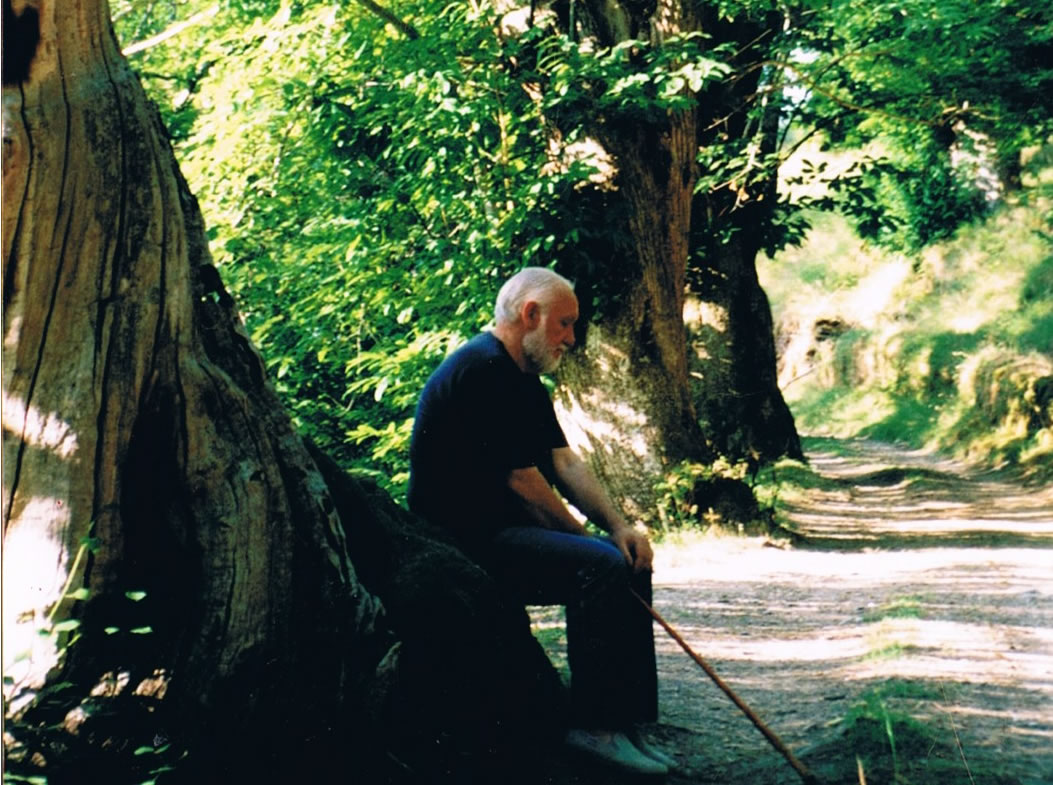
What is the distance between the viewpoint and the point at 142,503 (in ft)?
11.6

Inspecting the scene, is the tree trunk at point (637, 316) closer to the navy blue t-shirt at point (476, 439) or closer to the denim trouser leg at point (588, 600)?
the navy blue t-shirt at point (476, 439)

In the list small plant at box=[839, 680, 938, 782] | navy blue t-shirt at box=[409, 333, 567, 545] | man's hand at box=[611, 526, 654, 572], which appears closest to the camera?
small plant at box=[839, 680, 938, 782]

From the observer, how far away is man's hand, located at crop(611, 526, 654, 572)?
488cm

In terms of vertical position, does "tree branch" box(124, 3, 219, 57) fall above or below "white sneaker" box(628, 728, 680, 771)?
above

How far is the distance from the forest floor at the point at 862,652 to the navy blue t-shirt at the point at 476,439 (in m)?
1.05

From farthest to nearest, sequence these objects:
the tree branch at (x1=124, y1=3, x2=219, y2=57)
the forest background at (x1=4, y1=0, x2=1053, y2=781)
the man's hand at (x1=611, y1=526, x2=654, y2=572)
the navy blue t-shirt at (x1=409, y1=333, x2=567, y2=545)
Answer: the tree branch at (x1=124, y1=3, x2=219, y2=57)
the man's hand at (x1=611, y1=526, x2=654, y2=572)
the navy blue t-shirt at (x1=409, y1=333, x2=567, y2=545)
the forest background at (x1=4, y1=0, x2=1053, y2=781)

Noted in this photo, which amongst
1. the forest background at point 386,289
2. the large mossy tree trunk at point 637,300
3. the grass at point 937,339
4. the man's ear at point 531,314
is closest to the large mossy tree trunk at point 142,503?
the forest background at point 386,289

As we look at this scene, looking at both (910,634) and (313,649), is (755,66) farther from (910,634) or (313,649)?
(313,649)

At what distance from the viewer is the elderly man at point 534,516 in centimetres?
469

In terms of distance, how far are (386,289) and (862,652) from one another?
18.0 ft

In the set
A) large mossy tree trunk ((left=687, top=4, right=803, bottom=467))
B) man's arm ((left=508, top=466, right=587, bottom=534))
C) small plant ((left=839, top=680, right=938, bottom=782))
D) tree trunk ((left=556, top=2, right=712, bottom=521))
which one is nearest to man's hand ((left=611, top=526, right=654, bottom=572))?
man's arm ((left=508, top=466, right=587, bottom=534))

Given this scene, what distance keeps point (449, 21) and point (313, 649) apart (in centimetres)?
790

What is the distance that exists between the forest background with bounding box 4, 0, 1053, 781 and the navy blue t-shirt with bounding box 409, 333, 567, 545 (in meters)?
0.26

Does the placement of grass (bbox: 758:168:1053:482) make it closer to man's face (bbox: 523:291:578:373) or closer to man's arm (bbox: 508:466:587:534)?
man's face (bbox: 523:291:578:373)
